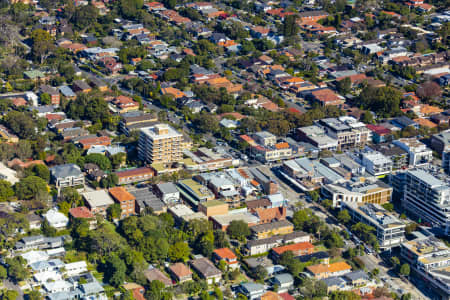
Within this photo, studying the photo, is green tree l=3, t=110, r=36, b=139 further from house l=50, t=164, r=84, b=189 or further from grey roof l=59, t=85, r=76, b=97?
grey roof l=59, t=85, r=76, b=97

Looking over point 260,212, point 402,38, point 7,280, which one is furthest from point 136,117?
point 402,38

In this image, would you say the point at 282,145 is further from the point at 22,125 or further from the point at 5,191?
the point at 5,191

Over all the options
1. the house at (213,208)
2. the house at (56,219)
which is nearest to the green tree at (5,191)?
the house at (56,219)

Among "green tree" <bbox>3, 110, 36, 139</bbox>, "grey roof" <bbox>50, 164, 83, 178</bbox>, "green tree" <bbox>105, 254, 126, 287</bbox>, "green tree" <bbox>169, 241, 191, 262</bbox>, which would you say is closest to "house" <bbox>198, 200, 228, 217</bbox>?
"green tree" <bbox>169, 241, 191, 262</bbox>

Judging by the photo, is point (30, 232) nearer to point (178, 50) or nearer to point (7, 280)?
point (7, 280)

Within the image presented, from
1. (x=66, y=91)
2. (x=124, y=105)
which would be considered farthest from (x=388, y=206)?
(x=66, y=91)

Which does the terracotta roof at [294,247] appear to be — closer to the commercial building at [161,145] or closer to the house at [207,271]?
the house at [207,271]

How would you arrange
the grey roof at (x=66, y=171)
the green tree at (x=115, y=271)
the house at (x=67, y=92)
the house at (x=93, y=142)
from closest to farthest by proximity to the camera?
1. the green tree at (x=115, y=271)
2. the grey roof at (x=66, y=171)
3. the house at (x=93, y=142)
4. the house at (x=67, y=92)
